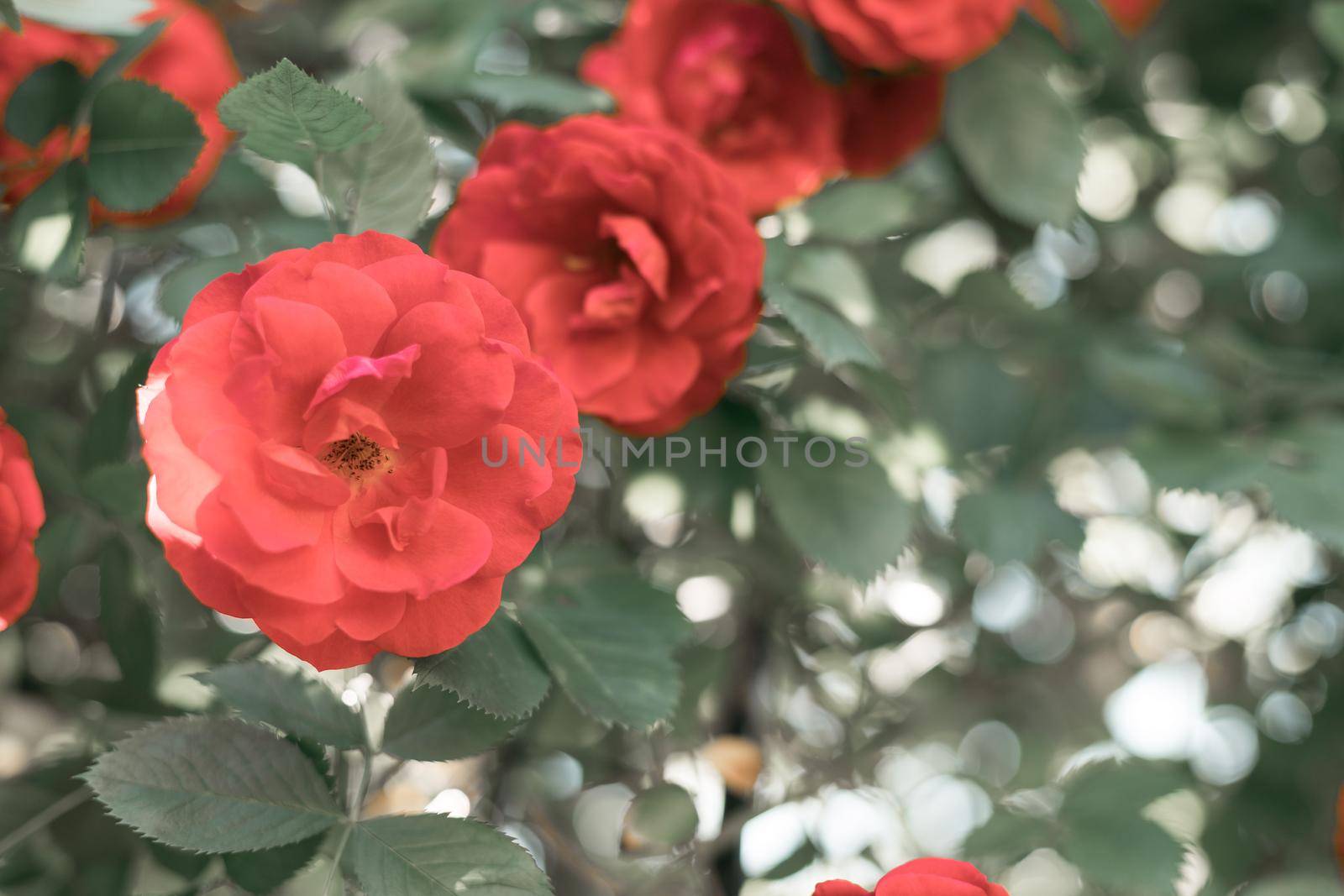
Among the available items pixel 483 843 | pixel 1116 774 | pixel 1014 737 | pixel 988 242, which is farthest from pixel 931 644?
pixel 483 843

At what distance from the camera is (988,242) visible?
96 centimetres

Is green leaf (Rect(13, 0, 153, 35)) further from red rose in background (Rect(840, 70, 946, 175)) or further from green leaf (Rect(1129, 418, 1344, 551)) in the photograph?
green leaf (Rect(1129, 418, 1344, 551))

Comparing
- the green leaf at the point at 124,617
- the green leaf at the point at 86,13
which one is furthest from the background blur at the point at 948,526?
the green leaf at the point at 86,13

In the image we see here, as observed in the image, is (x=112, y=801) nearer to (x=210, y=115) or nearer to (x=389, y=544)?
(x=389, y=544)

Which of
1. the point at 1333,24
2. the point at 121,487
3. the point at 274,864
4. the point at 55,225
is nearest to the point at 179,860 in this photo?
the point at 274,864

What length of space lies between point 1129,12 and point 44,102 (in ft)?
2.50

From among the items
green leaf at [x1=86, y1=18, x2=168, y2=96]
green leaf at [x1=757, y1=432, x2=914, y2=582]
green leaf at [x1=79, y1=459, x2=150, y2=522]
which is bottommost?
green leaf at [x1=757, y1=432, x2=914, y2=582]

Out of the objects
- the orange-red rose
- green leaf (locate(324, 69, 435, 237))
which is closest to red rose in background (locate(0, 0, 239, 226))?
green leaf (locate(324, 69, 435, 237))

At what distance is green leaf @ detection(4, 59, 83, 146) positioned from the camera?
0.56 meters

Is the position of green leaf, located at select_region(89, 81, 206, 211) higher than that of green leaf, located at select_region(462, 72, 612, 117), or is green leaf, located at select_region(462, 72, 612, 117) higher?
green leaf, located at select_region(89, 81, 206, 211)

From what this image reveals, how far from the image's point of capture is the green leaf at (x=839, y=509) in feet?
1.96

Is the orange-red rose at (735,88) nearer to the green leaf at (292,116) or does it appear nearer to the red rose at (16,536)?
the green leaf at (292,116)

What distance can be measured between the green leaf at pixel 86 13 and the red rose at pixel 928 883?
523mm

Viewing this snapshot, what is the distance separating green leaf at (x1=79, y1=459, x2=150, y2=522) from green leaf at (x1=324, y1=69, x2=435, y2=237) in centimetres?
17
